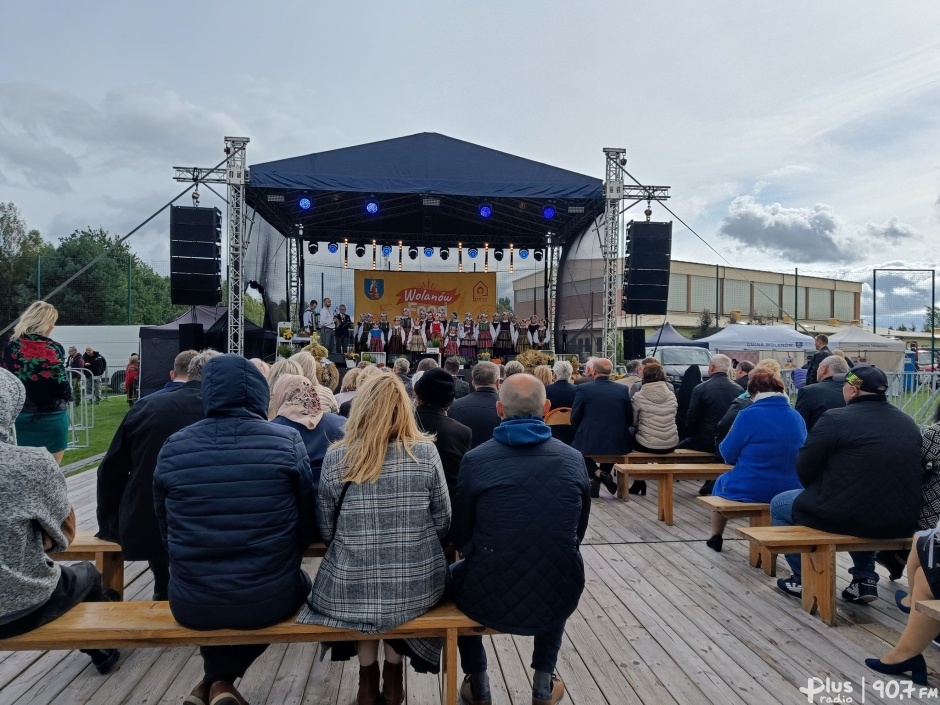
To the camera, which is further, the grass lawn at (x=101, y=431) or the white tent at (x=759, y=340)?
the white tent at (x=759, y=340)

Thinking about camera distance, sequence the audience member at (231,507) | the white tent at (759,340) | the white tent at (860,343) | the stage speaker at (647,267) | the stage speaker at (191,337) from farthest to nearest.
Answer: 1. the white tent at (860,343)
2. the white tent at (759,340)
3. the stage speaker at (647,267)
4. the stage speaker at (191,337)
5. the audience member at (231,507)

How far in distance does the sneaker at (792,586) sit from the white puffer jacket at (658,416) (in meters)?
2.09

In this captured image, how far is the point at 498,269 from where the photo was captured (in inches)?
577

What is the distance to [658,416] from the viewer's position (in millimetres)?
5266


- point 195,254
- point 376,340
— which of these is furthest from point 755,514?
point 376,340

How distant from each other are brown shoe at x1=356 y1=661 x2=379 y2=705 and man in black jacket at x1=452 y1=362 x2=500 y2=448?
78.1 inches

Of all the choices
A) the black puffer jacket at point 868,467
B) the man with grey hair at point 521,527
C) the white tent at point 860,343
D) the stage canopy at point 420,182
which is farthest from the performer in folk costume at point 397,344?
the white tent at point 860,343

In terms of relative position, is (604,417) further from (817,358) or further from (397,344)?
(397,344)

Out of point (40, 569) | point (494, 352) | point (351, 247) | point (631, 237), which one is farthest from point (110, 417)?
point (40, 569)

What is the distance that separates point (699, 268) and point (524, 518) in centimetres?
4139

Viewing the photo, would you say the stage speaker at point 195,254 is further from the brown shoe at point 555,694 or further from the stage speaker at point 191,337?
the brown shoe at point 555,694

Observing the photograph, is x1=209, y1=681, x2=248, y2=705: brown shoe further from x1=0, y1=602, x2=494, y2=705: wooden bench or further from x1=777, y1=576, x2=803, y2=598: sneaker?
x1=777, y1=576, x2=803, y2=598: sneaker

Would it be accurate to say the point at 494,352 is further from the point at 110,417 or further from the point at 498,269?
the point at 110,417

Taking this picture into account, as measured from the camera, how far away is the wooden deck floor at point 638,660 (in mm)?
2240
